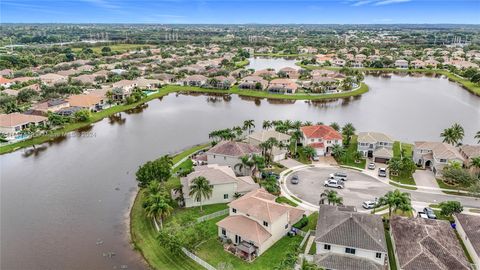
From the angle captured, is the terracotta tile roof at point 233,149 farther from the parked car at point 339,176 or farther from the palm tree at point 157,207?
the palm tree at point 157,207

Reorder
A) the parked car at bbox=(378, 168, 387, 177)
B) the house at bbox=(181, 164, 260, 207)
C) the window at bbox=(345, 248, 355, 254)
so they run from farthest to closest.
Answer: the parked car at bbox=(378, 168, 387, 177)
the house at bbox=(181, 164, 260, 207)
the window at bbox=(345, 248, 355, 254)

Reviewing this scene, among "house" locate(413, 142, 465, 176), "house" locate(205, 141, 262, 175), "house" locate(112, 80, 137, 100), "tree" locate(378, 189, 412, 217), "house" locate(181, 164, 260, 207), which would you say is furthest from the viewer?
"house" locate(112, 80, 137, 100)

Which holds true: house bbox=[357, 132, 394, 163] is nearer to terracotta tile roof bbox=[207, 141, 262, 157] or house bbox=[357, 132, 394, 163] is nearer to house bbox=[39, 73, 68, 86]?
terracotta tile roof bbox=[207, 141, 262, 157]

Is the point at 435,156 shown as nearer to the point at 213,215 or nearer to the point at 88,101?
the point at 213,215

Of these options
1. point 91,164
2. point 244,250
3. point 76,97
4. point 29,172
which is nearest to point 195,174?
point 244,250

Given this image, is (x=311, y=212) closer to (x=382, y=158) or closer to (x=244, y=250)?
(x=244, y=250)

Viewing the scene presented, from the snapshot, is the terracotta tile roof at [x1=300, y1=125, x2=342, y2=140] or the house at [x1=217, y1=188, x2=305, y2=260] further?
the terracotta tile roof at [x1=300, y1=125, x2=342, y2=140]

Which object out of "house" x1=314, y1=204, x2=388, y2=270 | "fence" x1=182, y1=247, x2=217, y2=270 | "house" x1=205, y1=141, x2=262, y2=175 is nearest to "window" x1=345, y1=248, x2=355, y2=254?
"house" x1=314, y1=204, x2=388, y2=270
